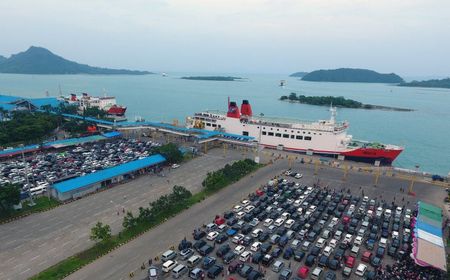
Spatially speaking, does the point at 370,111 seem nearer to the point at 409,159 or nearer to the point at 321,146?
the point at 409,159

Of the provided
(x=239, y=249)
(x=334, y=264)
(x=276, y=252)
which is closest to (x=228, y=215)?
(x=239, y=249)

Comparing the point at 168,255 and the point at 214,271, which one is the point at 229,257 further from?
the point at 168,255

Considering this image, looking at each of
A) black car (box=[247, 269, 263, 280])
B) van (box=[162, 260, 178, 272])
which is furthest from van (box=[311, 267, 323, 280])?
van (box=[162, 260, 178, 272])

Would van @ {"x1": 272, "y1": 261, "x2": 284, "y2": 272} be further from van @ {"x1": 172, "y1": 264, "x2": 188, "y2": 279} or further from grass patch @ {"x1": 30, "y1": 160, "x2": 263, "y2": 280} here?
grass patch @ {"x1": 30, "y1": 160, "x2": 263, "y2": 280}

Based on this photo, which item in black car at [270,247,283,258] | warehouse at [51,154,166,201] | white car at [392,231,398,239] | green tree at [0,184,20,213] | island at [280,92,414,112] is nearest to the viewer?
black car at [270,247,283,258]

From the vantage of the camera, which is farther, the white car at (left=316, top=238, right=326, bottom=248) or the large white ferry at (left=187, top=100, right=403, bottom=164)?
the large white ferry at (left=187, top=100, right=403, bottom=164)

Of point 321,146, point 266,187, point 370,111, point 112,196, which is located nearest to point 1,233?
point 112,196

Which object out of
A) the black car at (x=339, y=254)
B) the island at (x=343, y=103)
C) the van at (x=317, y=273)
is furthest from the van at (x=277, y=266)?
the island at (x=343, y=103)
